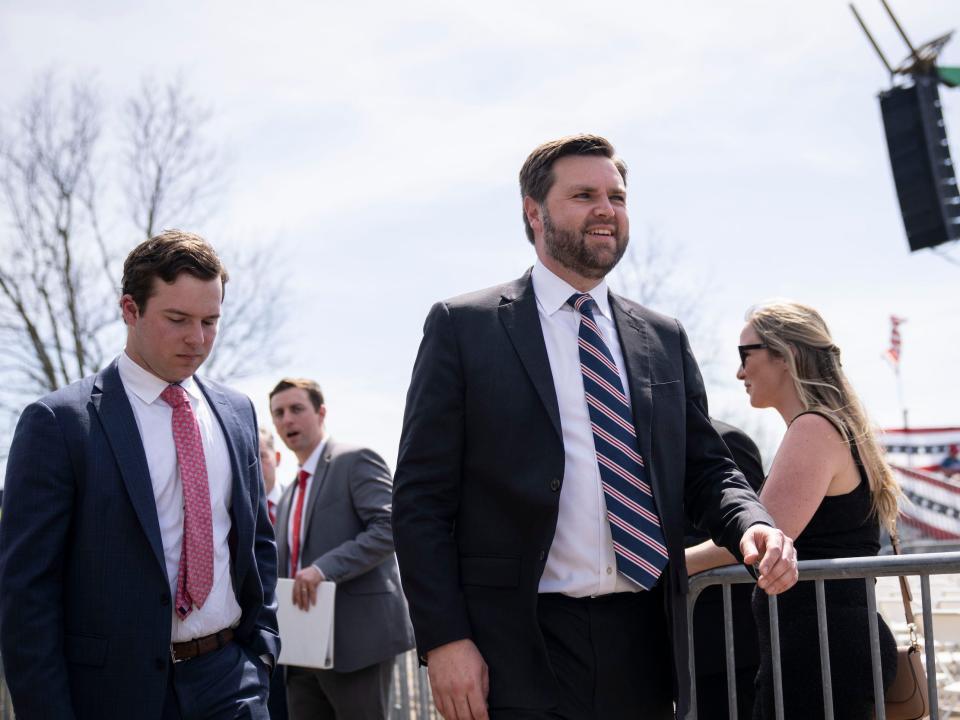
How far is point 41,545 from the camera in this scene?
284 cm

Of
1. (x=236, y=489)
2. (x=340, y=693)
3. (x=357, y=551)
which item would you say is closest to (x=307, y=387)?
(x=357, y=551)

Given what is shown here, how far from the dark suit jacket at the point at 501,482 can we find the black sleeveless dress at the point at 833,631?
2.47ft

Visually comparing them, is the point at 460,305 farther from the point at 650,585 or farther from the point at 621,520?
the point at 650,585

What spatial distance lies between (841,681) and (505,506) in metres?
1.50

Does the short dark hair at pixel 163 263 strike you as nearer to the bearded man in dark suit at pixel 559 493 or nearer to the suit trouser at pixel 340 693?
the bearded man in dark suit at pixel 559 493

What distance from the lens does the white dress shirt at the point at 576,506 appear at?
2635mm

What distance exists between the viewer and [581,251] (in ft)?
9.39

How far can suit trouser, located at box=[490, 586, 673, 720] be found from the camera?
2.56 metres

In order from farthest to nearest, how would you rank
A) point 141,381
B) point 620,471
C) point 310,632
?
1. point 310,632
2. point 141,381
3. point 620,471

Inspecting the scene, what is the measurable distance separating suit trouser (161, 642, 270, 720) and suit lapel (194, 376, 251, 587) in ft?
0.80

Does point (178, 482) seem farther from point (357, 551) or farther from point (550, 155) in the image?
point (357, 551)

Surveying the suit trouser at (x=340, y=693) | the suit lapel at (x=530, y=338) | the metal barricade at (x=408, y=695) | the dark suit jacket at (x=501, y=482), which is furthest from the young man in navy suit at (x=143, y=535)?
the metal barricade at (x=408, y=695)

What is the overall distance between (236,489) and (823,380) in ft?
6.83

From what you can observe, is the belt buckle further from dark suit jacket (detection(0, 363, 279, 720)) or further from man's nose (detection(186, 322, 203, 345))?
man's nose (detection(186, 322, 203, 345))
